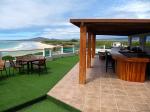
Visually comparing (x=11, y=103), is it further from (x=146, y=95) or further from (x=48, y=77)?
(x=146, y=95)

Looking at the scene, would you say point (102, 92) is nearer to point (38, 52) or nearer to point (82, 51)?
point (82, 51)

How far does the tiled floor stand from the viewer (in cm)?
499

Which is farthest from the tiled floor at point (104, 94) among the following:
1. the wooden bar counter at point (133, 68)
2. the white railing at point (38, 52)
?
the white railing at point (38, 52)

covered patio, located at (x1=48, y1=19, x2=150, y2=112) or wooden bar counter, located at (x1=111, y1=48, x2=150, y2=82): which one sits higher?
wooden bar counter, located at (x1=111, y1=48, x2=150, y2=82)

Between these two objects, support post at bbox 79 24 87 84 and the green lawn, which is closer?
the green lawn

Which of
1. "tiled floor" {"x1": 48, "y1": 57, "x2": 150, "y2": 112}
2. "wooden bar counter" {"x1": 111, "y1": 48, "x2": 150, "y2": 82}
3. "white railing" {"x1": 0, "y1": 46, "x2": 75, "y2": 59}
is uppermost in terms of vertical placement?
"white railing" {"x1": 0, "y1": 46, "x2": 75, "y2": 59}

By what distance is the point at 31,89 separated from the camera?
252 inches

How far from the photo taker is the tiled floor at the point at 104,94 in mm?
4988

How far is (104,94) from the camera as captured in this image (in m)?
6.03

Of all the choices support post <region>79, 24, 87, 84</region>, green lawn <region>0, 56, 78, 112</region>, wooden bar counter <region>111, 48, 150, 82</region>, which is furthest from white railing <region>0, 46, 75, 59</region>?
wooden bar counter <region>111, 48, 150, 82</region>

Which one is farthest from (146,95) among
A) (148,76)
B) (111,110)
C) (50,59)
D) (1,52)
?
(50,59)

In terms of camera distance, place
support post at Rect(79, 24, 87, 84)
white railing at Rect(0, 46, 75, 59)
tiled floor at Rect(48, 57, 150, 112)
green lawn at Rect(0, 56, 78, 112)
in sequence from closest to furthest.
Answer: tiled floor at Rect(48, 57, 150, 112) < green lawn at Rect(0, 56, 78, 112) < support post at Rect(79, 24, 87, 84) < white railing at Rect(0, 46, 75, 59)

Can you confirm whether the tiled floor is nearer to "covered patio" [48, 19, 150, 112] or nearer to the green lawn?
"covered patio" [48, 19, 150, 112]

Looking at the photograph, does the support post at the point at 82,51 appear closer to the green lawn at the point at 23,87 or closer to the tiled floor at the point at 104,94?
the tiled floor at the point at 104,94
